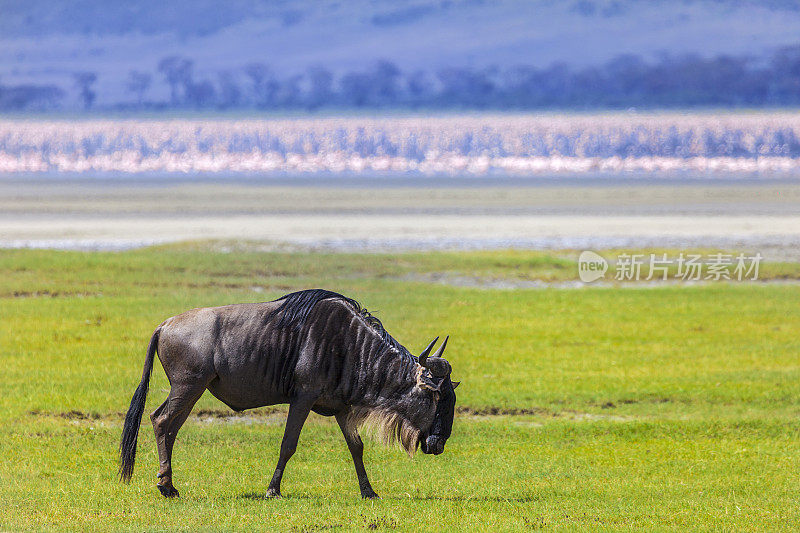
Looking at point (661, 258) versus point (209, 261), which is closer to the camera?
point (209, 261)

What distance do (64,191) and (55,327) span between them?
84224mm

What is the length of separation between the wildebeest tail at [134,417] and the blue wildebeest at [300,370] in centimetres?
4

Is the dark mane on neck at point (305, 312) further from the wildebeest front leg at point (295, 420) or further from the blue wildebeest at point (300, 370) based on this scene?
the wildebeest front leg at point (295, 420)

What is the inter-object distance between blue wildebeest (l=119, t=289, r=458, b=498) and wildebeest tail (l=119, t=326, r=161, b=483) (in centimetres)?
4

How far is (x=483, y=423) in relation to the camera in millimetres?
15266

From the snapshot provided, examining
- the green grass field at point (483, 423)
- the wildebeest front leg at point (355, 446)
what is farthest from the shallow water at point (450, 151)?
the wildebeest front leg at point (355, 446)

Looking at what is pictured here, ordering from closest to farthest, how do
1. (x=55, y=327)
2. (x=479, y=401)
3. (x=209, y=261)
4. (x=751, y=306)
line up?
(x=479, y=401), (x=55, y=327), (x=751, y=306), (x=209, y=261)

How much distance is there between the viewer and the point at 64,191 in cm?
10312

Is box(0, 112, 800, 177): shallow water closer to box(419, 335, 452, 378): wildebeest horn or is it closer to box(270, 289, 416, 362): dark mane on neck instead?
box(270, 289, 416, 362): dark mane on neck

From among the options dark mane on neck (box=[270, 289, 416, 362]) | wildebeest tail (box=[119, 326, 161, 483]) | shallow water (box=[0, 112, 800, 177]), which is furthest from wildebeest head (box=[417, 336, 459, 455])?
shallow water (box=[0, 112, 800, 177])

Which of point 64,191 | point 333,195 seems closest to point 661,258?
point 333,195

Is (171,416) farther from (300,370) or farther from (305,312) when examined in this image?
(305,312)

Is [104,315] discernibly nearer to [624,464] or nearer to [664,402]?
[664,402]

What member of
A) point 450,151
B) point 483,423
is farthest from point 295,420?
point 450,151
